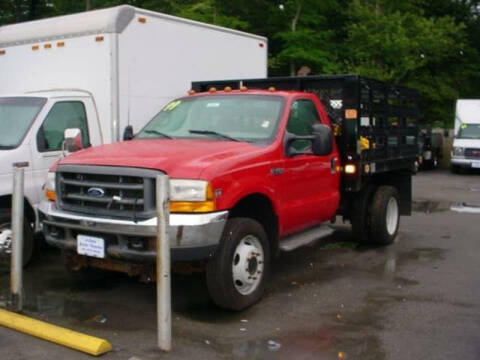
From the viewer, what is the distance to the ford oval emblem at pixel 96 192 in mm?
5227

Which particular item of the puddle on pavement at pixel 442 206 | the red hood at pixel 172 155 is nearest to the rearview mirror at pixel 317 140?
the red hood at pixel 172 155

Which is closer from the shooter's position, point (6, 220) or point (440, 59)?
point (6, 220)

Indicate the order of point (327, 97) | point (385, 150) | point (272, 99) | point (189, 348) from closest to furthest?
point (189, 348)
point (272, 99)
point (327, 97)
point (385, 150)

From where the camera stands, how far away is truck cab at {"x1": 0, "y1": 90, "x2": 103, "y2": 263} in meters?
6.62

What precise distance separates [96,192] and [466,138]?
18.7m

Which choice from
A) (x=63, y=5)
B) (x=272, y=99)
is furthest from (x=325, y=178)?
(x=63, y=5)

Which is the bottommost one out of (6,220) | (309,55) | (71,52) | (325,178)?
(6,220)

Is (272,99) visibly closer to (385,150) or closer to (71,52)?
(385,150)

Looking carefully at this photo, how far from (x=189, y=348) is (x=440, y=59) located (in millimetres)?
22209

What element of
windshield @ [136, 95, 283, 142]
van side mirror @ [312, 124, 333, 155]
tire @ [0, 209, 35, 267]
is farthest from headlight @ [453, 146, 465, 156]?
tire @ [0, 209, 35, 267]

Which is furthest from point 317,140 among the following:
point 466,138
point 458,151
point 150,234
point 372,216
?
point 466,138

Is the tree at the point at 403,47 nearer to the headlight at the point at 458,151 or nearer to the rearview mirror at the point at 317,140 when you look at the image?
the headlight at the point at 458,151

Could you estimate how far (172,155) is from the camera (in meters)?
5.32

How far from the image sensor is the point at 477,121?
71.1ft
